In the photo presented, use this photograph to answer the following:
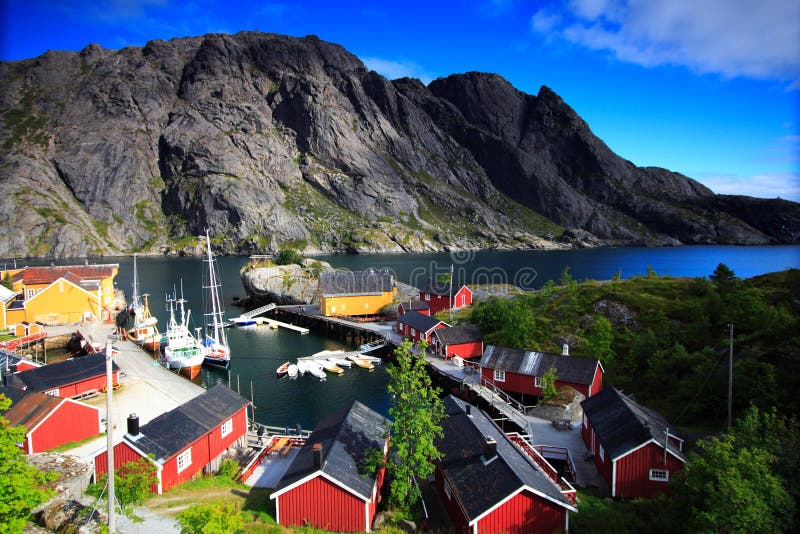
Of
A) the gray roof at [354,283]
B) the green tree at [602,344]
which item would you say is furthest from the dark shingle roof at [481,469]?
the gray roof at [354,283]

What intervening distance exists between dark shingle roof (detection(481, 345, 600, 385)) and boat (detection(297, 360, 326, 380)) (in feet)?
51.4

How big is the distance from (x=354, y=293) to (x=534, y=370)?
35316mm

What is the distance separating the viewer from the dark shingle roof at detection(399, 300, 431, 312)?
199ft

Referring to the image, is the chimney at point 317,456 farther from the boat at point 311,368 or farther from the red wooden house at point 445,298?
the red wooden house at point 445,298

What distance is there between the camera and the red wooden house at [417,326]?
1898 inches

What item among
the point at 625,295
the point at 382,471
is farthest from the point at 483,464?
the point at 625,295

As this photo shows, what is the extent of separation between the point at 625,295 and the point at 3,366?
177 feet

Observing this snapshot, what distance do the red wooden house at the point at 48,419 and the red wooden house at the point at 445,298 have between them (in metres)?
41.8

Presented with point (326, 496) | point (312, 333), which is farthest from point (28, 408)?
point (312, 333)

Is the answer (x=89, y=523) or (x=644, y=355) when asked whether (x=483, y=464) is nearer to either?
(x=89, y=523)

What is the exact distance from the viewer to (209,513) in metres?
11.8

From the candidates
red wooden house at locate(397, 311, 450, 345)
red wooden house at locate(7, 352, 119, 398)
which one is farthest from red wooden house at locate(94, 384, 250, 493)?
red wooden house at locate(397, 311, 450, 345)

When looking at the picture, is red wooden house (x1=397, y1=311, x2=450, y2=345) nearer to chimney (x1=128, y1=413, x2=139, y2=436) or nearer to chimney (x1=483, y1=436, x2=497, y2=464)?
chimney (x1=483, y1=436, x2=497, y2=464)

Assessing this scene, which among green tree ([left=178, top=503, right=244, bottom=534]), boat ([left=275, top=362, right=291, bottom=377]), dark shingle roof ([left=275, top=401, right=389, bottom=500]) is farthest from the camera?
boat ([left=275, top=362, right=291, bottom=377])
